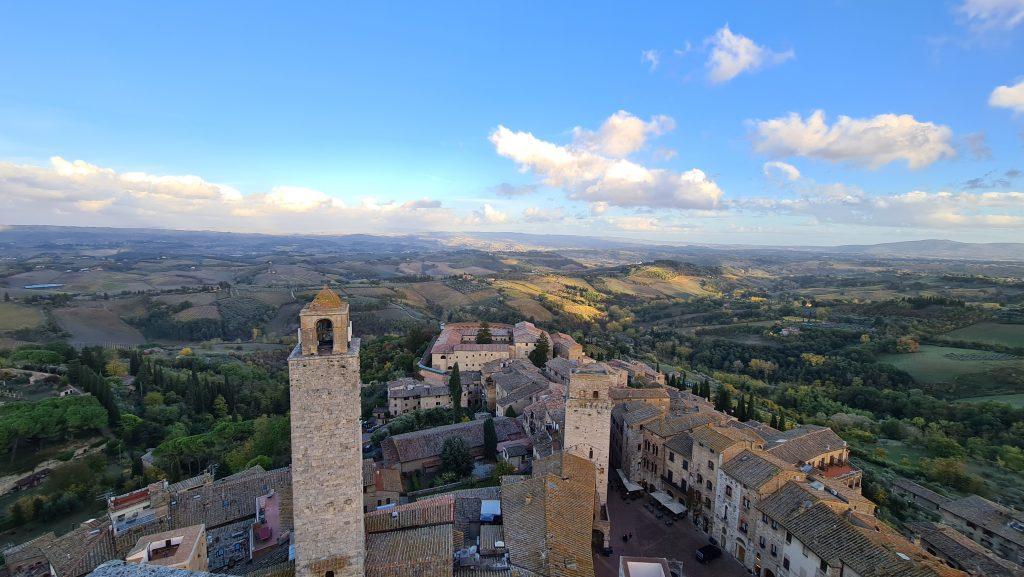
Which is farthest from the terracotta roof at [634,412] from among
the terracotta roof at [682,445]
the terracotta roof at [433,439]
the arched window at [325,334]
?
the arched window at [325,334]

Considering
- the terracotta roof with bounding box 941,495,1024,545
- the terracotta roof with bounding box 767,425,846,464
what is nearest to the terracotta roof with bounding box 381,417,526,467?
the terracotta roof with bounding box 767,425,846,464

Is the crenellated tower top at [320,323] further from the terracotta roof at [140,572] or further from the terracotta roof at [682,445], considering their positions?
the terracotta roof at [682,445]

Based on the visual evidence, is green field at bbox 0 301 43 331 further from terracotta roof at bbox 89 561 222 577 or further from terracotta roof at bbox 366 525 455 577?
terracotta roof at bbox 89 561 222 577

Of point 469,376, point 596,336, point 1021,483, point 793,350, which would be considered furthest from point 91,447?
point 793,350

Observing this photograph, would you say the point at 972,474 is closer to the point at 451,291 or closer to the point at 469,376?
the point at 469,376

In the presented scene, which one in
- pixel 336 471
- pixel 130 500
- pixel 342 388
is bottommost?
pixel 130 500
